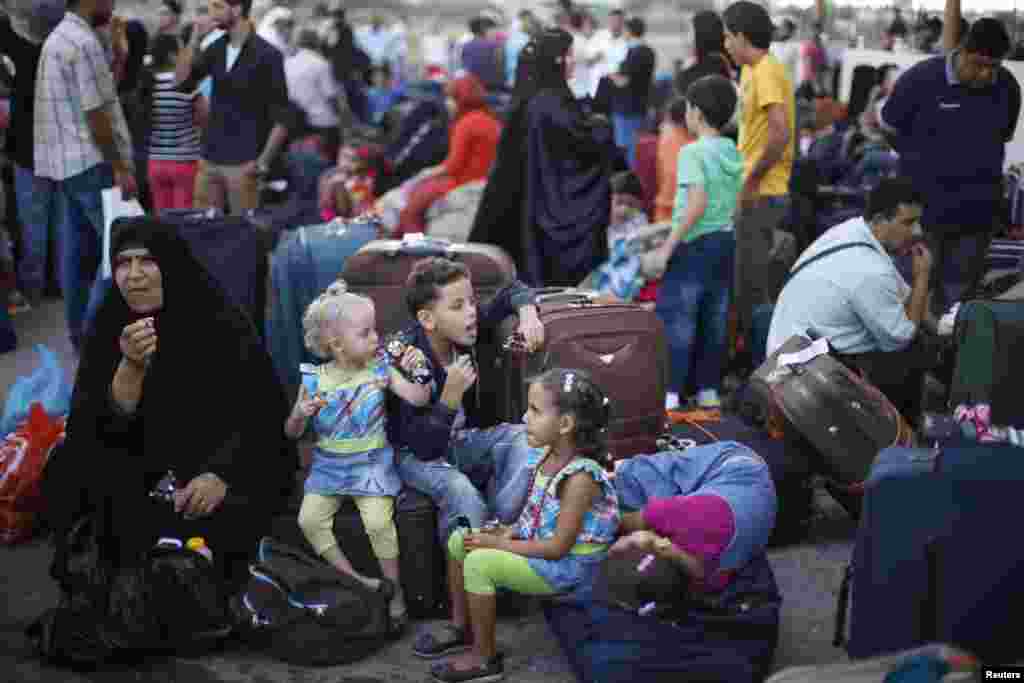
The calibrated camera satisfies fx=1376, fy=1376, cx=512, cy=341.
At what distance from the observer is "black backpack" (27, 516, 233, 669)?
13.0 ft

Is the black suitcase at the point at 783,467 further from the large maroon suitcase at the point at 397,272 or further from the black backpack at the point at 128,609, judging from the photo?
the black backpack at the point at 128,609

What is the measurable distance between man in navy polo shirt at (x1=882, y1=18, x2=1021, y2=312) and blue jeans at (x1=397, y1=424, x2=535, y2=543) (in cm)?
264

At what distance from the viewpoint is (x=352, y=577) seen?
410cm

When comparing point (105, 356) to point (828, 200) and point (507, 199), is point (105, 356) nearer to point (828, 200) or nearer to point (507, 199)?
point (507, 199)

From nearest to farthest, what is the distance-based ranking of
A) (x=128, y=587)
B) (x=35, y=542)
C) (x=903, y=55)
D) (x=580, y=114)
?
(x=128, y=587)
(x=35, y=542)
(x=580, y=114)
(x=903, y=55)

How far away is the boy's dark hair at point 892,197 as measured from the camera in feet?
17.0

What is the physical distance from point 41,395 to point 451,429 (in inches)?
81.0

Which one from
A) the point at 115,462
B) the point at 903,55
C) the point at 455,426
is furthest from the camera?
the point at 903,55

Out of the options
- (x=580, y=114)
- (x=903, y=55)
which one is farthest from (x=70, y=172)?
(x=903, y=55)

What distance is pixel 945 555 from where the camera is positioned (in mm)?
3332

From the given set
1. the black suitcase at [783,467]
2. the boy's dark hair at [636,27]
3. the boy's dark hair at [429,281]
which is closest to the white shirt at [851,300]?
the black suitcase at [783,467]

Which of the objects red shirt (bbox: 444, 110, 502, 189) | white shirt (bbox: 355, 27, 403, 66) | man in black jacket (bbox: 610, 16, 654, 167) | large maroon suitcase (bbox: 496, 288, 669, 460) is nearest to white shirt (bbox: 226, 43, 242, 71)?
red shirt (bbox: 444, 110, 502, 189)

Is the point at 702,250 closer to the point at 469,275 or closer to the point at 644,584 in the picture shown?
the point at 469,275

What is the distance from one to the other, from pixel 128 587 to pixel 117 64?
4850 millimetres
